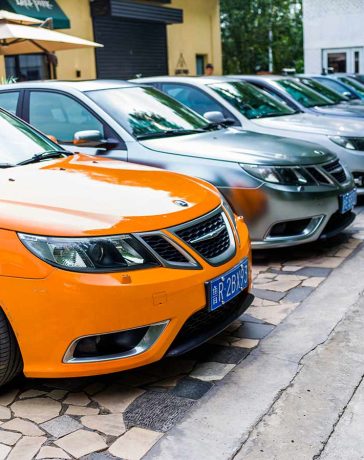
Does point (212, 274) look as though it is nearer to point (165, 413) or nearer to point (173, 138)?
point (165, 413)

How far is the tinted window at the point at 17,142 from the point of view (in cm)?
426

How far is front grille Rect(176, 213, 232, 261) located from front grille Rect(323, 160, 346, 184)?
2.26 m

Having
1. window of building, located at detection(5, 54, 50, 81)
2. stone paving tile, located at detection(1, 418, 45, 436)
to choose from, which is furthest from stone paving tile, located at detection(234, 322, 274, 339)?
window of building, located at detection(5, 54, 50, 81)

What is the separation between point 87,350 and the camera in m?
3.26

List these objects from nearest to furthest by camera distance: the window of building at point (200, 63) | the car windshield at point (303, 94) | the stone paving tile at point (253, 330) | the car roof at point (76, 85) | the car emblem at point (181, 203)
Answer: the car emblem at point (181, 203)
the stone paving tile at point (253, 330)
the car roof at point (76, 85)
the car windshield at point (303, 94)
the window of building at point (200, 63)

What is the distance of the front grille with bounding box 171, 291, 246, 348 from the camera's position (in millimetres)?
3453

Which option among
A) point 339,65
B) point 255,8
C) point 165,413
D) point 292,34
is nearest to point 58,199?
point 165,413

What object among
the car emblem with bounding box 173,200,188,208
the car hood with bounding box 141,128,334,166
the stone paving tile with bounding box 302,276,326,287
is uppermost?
the car hood with bounding box 141,128,334,166

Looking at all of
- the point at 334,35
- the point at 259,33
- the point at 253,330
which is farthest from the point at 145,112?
the point at 259,33

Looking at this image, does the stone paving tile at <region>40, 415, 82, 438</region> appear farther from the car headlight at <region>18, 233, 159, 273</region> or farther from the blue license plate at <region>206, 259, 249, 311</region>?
the blue license plate at <region>206, 259, 249, 311</region>

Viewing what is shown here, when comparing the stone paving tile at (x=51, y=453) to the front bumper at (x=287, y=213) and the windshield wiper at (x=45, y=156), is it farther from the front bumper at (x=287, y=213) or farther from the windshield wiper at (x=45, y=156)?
the front bumper at (x=287, y=213)

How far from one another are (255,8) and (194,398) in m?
28.6

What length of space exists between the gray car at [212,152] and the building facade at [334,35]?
1977 centimetres

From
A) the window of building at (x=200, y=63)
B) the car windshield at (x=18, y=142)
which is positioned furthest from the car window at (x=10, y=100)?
the window of building at (x=200, y=63)
